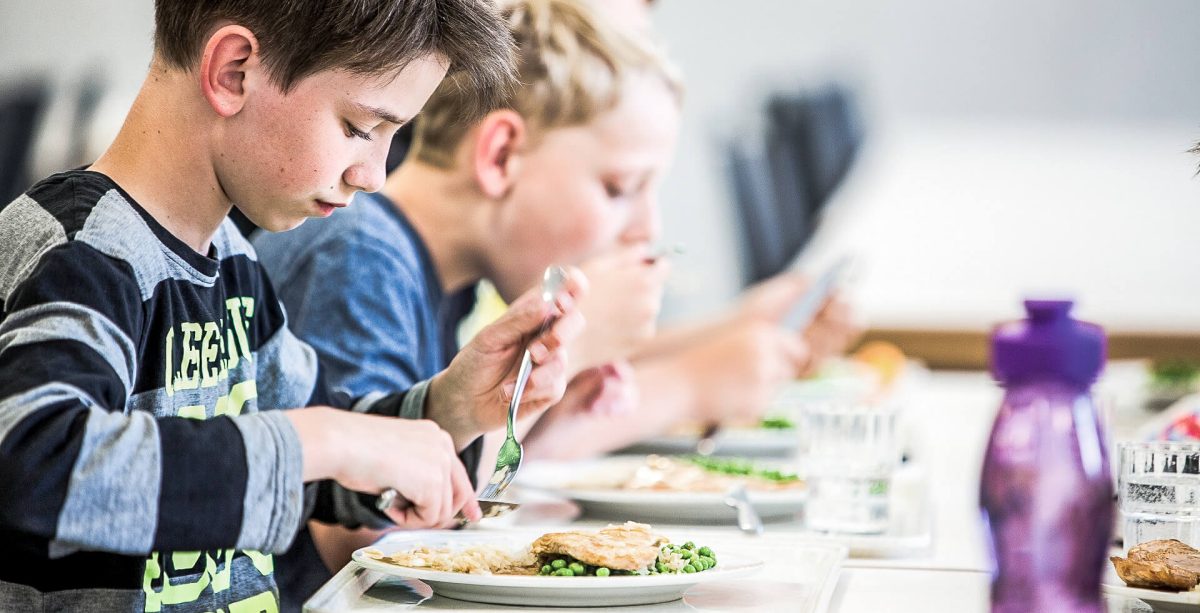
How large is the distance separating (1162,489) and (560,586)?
442 mm

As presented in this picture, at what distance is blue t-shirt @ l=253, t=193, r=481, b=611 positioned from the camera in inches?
48.9

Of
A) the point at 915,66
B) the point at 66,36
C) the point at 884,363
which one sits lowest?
the point at 884,363

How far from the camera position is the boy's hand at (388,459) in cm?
77

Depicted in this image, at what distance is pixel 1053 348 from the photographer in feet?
2.18

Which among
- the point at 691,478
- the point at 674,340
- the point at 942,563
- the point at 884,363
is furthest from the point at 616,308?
the point at 884,363

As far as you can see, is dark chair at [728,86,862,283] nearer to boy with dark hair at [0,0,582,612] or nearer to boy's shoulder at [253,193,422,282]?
boy's shoulder at [253,193,422,282]

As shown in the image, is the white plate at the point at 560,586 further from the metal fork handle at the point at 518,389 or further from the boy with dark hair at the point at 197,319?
the metal fork handle at the point at 518,389

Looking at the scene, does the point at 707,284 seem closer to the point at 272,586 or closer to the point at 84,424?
the point at 272,586

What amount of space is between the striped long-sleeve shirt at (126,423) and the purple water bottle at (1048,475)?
39 centimetres

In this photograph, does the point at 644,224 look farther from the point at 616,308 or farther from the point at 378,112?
the point at 378,112

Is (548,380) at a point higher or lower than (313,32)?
lower

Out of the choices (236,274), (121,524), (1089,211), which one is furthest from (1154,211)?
(121,524)

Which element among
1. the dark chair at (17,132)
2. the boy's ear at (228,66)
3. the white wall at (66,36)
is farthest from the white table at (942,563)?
the white wall at (66,36)

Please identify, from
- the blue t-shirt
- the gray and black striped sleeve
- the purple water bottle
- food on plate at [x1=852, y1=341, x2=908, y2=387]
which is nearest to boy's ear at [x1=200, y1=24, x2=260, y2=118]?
the gray and black striped sleeve
